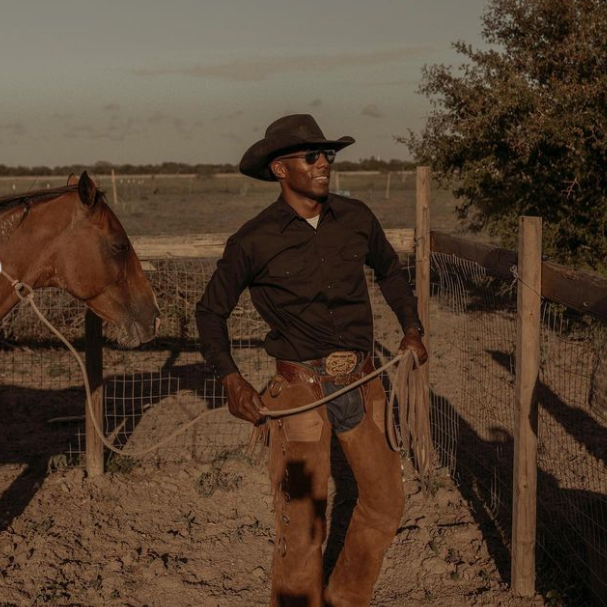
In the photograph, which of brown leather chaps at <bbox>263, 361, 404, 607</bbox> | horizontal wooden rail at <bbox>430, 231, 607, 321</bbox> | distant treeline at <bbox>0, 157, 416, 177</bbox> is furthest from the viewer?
distant treeline at <bbox>0, 157, 416, 177</bbox>

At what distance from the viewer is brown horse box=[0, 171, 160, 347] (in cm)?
386

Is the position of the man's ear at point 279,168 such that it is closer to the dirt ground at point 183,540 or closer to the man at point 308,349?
the man at point 308,349

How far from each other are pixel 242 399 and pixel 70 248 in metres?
1.39

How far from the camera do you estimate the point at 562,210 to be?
359 inches

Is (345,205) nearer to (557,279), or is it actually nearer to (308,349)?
(308,349)

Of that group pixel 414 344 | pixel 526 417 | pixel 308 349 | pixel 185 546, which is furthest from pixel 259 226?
pixel 185 546

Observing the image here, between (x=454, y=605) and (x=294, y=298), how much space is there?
1.71 meters

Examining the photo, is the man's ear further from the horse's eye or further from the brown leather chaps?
the horse's eye

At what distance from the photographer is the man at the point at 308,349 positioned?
3.22 metres

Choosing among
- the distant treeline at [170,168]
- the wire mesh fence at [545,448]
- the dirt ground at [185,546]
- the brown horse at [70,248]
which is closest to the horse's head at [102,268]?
the brown horse at [70,248]

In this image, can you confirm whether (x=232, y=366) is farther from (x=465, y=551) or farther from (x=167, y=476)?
(x=167, y=476)

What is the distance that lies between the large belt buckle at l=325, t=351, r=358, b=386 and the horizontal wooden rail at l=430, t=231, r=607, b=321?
3.03ft

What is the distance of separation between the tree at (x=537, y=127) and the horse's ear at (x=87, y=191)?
18.0 feet

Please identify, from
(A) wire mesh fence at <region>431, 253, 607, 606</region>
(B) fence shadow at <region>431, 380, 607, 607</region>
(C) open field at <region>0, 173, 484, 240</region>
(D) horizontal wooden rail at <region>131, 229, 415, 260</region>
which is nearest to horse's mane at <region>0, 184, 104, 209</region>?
(D) horizontal wooden rail at <region>131, 229, 415, 260</region>
